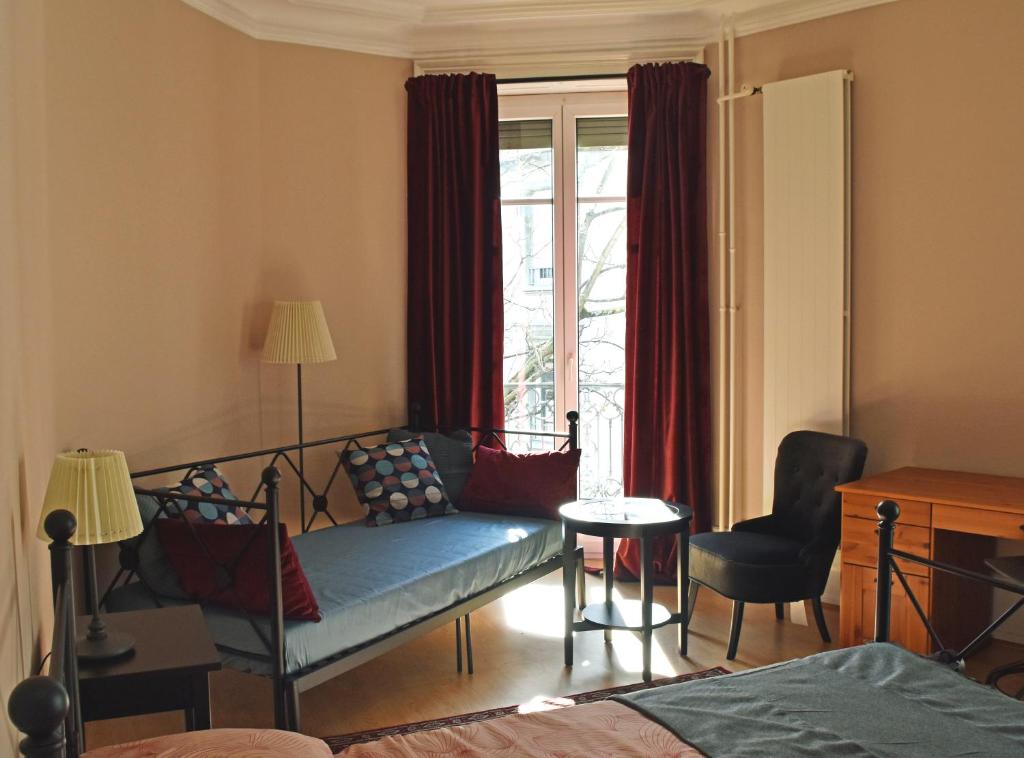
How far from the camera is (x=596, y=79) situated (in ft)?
16.4

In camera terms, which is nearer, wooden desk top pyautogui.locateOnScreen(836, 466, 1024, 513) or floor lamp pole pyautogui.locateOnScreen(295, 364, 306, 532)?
wooden desk top pyautogui.locateOnScreen(836, 466, 1024, 513)

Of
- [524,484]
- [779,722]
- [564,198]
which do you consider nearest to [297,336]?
[524,484]

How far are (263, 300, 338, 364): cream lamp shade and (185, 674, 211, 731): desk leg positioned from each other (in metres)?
2.22

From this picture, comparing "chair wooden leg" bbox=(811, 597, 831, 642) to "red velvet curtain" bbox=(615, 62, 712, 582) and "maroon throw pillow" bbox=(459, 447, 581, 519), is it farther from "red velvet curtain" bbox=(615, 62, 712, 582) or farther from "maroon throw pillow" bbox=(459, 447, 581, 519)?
"maroon throw pillow" bbox=(459, 447, 581, 519)

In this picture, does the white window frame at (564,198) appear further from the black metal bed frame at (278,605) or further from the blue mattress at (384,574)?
the black metal bed frame at (278,605)

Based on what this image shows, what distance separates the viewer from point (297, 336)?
14.5 ft

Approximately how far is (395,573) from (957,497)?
2049 mm

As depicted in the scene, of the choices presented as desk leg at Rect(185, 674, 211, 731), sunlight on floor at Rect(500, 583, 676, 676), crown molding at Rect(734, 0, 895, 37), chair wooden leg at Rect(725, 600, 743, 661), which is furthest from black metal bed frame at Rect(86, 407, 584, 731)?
crown molding at Rect(734, 0, 895, 37)

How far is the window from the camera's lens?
203 inches

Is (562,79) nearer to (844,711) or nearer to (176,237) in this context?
(176,237)

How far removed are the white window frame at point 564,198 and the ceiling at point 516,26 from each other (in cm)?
19

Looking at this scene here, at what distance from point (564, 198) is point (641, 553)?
2.07 meters

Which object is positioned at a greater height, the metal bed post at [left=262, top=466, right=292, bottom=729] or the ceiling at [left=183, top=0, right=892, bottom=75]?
the ceiling at [left=183, top=0, right=892, bottom=75]

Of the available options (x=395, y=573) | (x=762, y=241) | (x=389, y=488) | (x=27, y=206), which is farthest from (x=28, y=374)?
(x=762, y=241)
